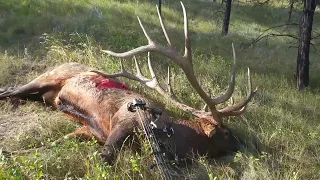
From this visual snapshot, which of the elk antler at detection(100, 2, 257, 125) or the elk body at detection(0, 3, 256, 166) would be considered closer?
the elk antler at detection(100, 2, 257, 125)

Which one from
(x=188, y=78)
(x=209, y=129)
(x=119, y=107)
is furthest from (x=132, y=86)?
(x=188, y=78)

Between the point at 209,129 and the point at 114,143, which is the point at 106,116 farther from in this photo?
the point at 209,129

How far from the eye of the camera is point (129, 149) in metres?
4.41

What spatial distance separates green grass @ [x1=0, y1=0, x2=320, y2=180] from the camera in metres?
4.11

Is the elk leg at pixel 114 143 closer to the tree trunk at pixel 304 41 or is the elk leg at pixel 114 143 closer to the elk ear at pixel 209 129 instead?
the elk ear at pixel 209 129

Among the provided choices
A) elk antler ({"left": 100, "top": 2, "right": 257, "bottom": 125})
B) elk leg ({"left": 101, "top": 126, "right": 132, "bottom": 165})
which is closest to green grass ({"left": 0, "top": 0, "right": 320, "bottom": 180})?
elk leg ({"left": 101, "top": 126, "right": 132, "bottom": 165})

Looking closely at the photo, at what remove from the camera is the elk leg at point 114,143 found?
13.9 ft

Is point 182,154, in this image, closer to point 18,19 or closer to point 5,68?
point 5,68

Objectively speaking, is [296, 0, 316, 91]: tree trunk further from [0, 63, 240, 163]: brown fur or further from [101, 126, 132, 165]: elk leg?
[101, 126, 132, 165]: elk leg

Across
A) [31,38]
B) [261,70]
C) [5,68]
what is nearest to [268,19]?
[261,70]

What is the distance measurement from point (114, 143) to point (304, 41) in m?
5.31

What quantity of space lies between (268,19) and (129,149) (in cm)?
2014

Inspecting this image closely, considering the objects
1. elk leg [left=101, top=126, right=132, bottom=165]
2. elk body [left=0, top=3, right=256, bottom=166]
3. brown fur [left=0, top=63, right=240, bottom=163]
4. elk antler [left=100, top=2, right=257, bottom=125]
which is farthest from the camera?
brown fur [left=0, top=63, right=240, bottom=163]

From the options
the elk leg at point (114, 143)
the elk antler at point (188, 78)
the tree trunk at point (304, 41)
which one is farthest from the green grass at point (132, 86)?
the elk antler at point (188, 78)
